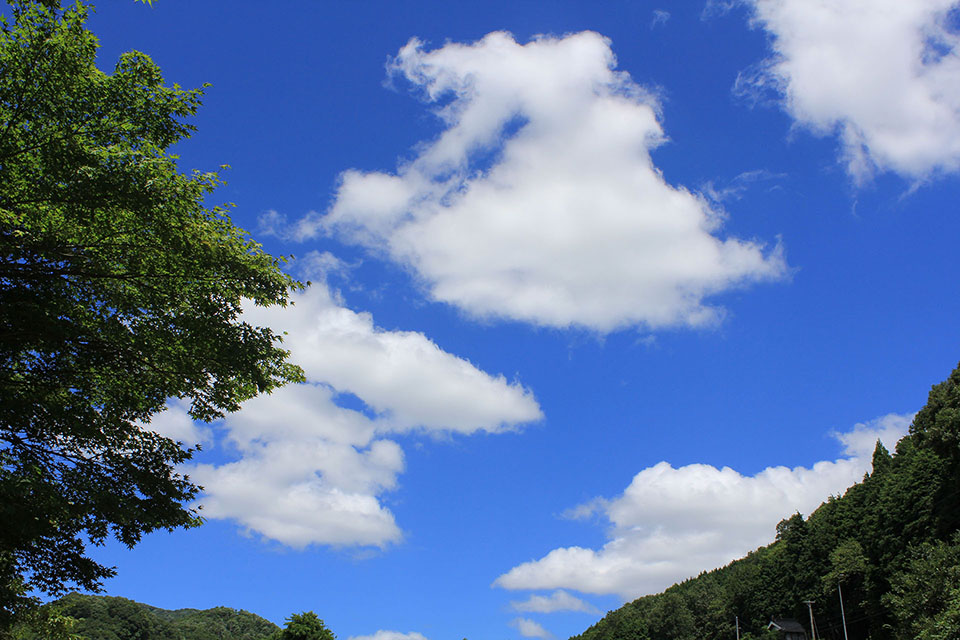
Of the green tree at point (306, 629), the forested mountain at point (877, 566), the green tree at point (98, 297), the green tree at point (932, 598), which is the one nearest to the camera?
the green tree at point (98, 297)

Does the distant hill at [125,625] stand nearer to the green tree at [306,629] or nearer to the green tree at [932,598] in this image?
the green tree at [306,629]

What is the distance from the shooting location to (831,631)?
7400 cm

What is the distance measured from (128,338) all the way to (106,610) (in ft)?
496

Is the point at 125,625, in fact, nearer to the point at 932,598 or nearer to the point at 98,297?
the point at 932,598

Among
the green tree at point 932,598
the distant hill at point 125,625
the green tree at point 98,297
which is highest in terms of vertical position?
the green tree at point 98,297

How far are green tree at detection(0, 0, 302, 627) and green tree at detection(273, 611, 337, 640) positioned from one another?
1797 inches

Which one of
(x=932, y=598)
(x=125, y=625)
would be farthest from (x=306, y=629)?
(x=125, y=625)

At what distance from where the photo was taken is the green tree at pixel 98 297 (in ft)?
39.2

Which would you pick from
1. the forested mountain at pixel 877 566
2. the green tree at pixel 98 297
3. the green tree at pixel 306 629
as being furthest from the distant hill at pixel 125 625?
the green tree at pixel 98 297

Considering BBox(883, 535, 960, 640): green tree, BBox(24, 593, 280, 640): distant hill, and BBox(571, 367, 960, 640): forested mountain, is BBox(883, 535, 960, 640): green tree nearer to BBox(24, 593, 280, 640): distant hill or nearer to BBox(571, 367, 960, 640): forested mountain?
BBox(571, 367, 960, 640): forested mountain

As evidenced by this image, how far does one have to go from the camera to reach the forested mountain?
38500 millimetres

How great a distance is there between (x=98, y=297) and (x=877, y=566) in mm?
75772

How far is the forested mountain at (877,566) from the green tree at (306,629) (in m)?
44.6

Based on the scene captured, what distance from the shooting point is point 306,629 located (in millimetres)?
55875
